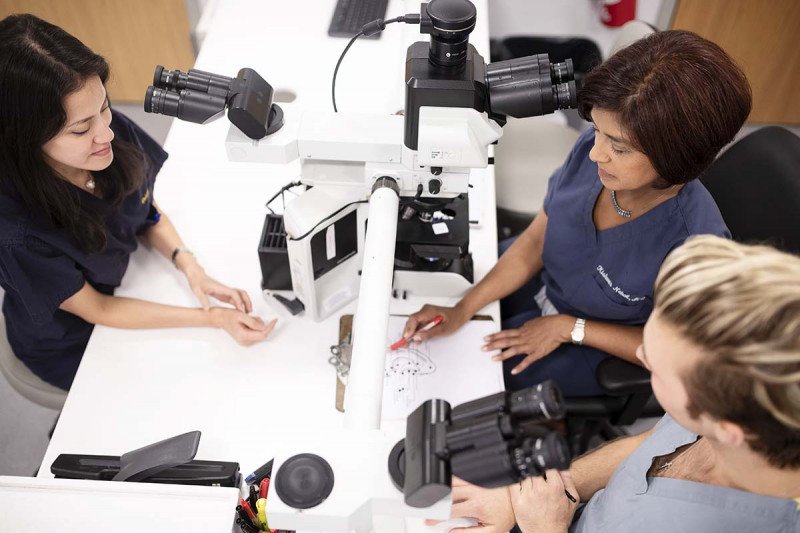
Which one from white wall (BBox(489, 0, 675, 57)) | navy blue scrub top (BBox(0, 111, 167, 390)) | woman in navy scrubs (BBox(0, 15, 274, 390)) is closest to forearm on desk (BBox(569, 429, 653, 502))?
woman in navy scrubs (BBox(0, 15, 274, 390))

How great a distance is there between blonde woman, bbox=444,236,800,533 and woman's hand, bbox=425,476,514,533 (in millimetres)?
158

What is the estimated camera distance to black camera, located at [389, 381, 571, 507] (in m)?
0.70

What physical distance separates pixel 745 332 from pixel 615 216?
29.5 inches

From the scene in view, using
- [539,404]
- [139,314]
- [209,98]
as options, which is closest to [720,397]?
[539,404]

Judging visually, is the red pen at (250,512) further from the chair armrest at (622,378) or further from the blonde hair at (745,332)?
the chair armrest at (622,378)

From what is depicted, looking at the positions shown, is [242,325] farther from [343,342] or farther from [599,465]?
[599,465]

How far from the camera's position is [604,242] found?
1.41 metres

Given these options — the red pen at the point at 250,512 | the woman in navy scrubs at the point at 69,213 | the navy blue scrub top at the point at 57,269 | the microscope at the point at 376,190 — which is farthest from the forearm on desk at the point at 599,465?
the navy blue scrub top at the point at 57,269

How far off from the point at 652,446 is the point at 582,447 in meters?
0.92

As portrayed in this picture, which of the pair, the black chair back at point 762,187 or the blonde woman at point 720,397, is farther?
the black chair back at point 762,187

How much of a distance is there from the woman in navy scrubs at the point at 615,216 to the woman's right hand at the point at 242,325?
333 mm

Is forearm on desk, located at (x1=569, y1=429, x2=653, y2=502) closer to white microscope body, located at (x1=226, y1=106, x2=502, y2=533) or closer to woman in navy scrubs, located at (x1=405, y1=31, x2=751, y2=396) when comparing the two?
woman in navy scrubs, located at (x1=405, y1=31, x2=751, y2=396)

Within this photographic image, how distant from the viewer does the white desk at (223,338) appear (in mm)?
1295

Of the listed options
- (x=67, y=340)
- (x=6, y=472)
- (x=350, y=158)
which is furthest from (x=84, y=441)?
(x=6, y=472)
